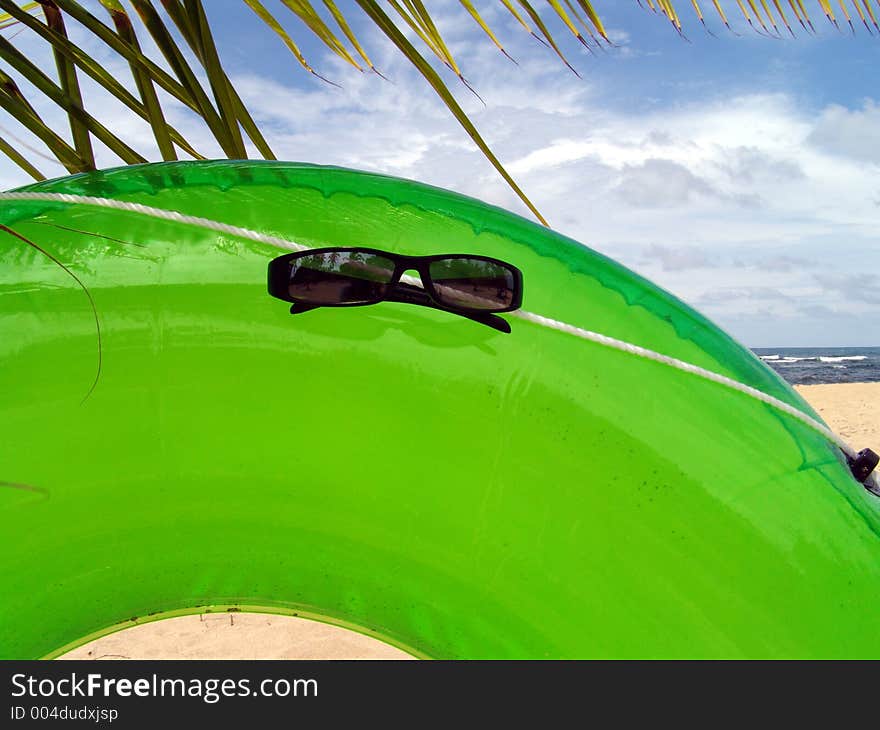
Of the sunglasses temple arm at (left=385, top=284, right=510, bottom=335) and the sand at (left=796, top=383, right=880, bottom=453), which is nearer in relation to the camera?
the sunglasses temple arm at (left=385, top=284, right=510, bottom=335)

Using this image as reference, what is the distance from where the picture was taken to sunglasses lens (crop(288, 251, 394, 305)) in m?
0.85

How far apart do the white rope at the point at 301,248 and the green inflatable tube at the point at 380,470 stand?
10mm

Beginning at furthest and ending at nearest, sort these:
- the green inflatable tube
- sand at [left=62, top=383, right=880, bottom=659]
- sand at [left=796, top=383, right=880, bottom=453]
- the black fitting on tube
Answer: sand at [left=796, top=383, right=880, bottom=453], sand at [left=62, top=383, right=880, bottom=659], the black fitting on tube, the green inflatable tube

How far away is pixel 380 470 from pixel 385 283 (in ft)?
0.77

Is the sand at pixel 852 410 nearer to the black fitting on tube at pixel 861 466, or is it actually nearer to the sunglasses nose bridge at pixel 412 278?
the black fitting on tube at pixel 861 466

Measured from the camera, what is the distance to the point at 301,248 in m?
0.88

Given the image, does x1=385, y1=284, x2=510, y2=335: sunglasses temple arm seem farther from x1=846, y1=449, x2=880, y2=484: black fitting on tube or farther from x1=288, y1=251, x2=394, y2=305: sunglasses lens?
x1=846, y1=449, x2=880, y2=484: black fitting on tube

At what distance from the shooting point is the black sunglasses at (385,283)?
0.85 m

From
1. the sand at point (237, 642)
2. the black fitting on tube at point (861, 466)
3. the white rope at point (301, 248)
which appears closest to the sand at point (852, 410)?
the sand at point (237, 642)

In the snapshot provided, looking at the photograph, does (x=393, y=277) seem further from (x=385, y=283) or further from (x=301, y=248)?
(x=301, y=248)

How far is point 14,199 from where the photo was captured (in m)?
0.92

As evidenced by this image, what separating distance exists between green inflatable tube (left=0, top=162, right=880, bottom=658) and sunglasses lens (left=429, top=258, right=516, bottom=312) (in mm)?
31

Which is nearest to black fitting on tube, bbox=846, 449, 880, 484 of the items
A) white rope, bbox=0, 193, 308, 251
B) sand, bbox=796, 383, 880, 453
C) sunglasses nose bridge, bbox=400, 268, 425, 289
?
sunglasses nose bridge, bbox=400, 268, 425, 289

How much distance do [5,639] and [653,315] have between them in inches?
37.4
